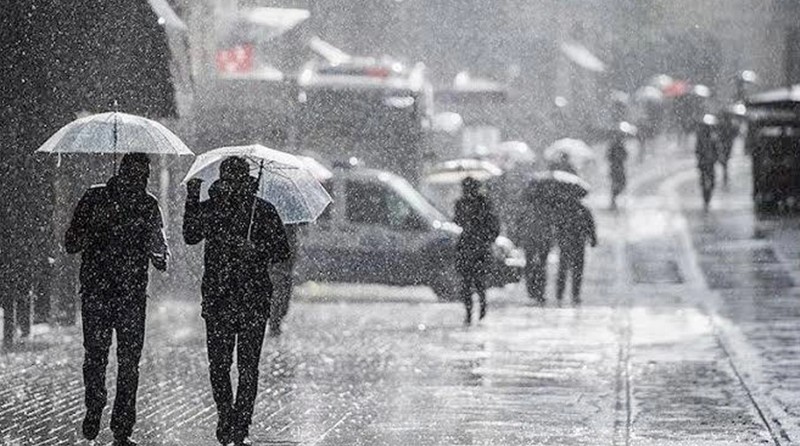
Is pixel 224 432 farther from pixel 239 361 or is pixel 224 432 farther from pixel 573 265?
pixel 573 265

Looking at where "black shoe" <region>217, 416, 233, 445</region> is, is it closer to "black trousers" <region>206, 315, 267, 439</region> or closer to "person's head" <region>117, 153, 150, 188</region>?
"black trousers" <region>206, 315, 267, 439</region>

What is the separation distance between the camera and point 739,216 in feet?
124

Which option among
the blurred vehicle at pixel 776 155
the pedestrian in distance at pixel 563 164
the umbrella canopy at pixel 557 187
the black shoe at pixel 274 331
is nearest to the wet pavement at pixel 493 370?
the black shoe at pixel 274 331

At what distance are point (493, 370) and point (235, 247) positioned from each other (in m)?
5.29

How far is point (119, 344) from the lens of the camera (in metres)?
12.3

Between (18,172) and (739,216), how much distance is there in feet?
64.9

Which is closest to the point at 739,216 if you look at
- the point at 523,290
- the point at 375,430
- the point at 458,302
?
the point at 523,290

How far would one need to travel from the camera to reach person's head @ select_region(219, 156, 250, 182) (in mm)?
12047

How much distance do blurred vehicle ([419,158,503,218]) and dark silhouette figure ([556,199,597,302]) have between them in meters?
5.55

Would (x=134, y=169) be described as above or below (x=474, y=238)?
above

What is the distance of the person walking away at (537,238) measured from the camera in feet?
82.4

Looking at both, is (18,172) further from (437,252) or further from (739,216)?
(739,216)

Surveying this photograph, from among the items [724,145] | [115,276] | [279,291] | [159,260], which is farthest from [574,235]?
[724,145]

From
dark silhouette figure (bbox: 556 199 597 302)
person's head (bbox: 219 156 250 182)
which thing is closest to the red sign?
dark silhouette figure (bbox: 556 199 597 302)
